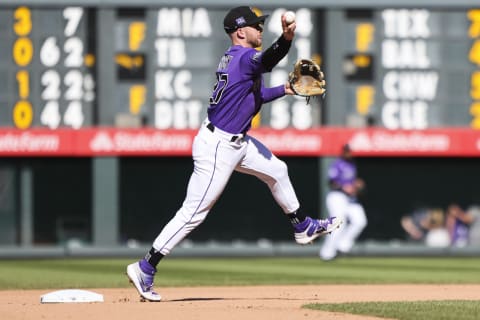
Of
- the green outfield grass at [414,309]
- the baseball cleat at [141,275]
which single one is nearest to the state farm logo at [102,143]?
the baseball cleat at [141,275]

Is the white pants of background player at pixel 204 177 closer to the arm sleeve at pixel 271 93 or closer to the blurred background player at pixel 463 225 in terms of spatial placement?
the arm sleeve at pixel 271 93

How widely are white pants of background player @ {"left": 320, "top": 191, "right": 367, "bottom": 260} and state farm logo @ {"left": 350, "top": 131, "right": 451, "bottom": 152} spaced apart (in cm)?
545

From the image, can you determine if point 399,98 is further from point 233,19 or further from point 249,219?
point 233,19

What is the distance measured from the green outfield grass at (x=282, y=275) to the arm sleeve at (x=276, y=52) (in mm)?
1690

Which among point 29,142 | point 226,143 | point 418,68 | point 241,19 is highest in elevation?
point 241,19

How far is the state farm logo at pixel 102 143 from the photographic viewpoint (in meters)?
22.4

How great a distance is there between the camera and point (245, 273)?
14977 millimetres

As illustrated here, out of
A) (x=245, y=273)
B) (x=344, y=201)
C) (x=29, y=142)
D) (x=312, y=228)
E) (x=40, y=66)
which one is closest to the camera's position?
(x=312, y=228)

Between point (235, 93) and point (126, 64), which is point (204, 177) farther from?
point (126, 64)

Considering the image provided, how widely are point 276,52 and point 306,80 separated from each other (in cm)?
65

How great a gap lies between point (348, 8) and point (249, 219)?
4431 millimetres

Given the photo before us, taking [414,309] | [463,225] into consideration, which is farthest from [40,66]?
[414,309]

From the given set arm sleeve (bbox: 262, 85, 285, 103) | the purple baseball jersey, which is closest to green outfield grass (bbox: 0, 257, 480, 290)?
the purple baseball jersey

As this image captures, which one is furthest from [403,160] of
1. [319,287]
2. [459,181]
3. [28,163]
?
[319,287]
